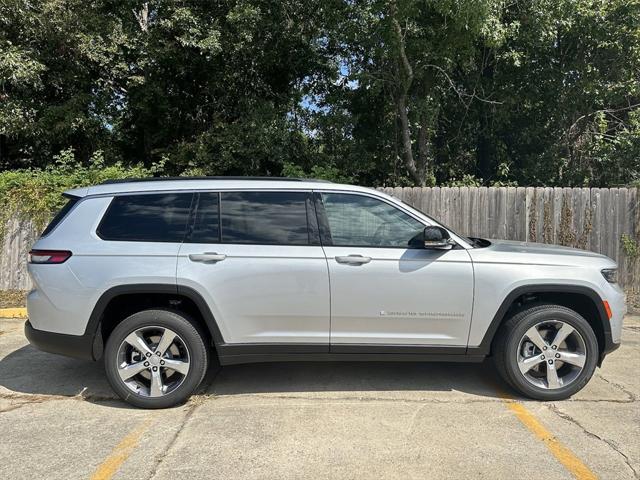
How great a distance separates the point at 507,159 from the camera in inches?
540

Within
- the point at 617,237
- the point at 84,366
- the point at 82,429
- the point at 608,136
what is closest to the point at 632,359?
the point at 617,237

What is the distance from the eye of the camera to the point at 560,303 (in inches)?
182

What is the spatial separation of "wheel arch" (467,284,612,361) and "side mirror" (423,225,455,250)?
2.20 feet

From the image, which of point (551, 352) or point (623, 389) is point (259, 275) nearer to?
point (551, 352)

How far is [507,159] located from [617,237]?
5.27 m

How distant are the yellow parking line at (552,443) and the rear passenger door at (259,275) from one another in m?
1.65

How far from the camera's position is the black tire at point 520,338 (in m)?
4.36

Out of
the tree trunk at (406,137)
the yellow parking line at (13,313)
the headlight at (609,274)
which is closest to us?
the headlight at (609,274)

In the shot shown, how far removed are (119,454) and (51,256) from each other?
5.70 feet

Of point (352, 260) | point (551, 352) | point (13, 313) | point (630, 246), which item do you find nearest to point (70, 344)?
point (352, 260)

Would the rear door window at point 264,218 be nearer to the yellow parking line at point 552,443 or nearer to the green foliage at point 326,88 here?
the yellow parking line at point 552,443

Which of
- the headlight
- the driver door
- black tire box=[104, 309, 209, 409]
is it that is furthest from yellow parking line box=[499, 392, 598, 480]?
black tire box=[104, 309, 209, 409]

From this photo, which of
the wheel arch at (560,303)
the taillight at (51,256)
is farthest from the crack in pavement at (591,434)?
the taillight at (51,256)

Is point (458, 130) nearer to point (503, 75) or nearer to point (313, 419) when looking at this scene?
point (503, 75)
